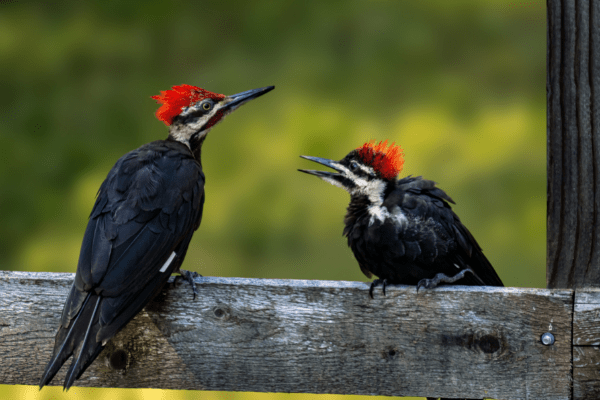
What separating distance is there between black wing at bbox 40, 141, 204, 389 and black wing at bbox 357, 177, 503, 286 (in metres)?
0.51

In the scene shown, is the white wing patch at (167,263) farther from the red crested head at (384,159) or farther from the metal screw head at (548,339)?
the metal screw head at (548,339)

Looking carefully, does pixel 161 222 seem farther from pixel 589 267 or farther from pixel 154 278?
pixel 589 267

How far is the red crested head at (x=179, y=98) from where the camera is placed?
192 centimetres

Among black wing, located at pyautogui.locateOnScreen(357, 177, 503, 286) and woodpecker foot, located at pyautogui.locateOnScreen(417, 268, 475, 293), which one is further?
black wing, located at pyautogui.locateOnScreen(357, 177, 503, 286)

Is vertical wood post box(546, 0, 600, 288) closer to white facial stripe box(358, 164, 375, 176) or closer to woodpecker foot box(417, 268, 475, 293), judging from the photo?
woodpecker foot box(417, 268, 475, 293)

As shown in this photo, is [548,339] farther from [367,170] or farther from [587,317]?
[367,170]

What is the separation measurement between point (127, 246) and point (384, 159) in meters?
0.79

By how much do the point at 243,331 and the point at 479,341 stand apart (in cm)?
50

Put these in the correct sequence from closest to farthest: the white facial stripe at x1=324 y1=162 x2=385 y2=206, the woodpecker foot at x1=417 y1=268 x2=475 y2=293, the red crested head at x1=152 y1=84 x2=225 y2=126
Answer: the woodpecker foot at x1=417 y1=268 x2=475 y2=293 → the white facial stripe at x1=324 y1=162 x2=385 y2=206 → the red crested head at x1=152 y1=84 x2=225 y2=126

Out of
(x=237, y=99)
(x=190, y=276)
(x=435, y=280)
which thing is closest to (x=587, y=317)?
(x=435, y=280)

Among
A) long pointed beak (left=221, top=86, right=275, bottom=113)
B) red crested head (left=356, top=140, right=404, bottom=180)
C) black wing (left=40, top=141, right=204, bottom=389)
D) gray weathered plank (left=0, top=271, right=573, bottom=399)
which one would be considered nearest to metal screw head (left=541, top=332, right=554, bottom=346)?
gray weathered plank (left=0, top=271, right=573, bottom=399)

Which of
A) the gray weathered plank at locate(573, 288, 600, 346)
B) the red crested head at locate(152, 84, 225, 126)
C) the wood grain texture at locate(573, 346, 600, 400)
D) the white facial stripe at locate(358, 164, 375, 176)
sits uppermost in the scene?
the red crested head at locate(152, 84, 225, 126)

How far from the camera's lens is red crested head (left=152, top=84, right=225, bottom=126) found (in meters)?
1.92

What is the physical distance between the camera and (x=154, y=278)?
128 cm
